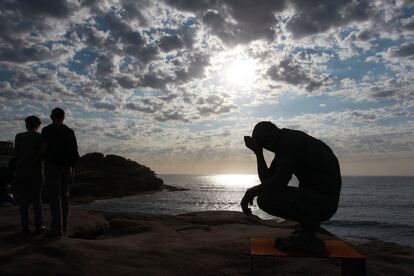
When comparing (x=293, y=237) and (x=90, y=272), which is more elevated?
(x=293, y=237)

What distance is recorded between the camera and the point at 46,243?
19.8 ft

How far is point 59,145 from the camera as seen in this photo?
6.64m

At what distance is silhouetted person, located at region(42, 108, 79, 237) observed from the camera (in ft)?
21.8

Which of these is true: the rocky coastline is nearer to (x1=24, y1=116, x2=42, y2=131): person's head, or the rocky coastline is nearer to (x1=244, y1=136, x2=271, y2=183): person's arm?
(x1=24, y1=116, x2=42, y2=131): person's head

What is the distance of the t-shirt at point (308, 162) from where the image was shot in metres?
4.71

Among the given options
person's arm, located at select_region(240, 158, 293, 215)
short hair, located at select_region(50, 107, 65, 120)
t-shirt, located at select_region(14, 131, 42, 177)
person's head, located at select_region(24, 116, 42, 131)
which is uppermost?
short hair, located at select_region(50, 107, 65, 120)

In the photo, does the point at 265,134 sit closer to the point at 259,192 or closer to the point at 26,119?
the point at 259,192

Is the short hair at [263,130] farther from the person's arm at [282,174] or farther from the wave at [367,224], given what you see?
the wave at [367,224]

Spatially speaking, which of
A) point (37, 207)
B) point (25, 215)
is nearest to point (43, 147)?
point (37, 207)

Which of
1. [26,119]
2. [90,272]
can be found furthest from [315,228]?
[26,119]

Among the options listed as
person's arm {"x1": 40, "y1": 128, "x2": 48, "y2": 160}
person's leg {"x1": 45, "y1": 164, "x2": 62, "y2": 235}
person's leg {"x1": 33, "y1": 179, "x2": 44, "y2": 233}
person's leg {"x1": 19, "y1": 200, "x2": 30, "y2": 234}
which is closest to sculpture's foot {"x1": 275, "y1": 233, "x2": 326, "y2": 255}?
person's leg {"x1": 45, "y1": 164, "x2": 62, "y2": 235}

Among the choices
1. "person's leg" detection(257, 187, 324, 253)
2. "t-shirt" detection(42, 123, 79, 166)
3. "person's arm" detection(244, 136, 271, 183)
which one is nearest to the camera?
"person's leg" detection(257, 187, 324, 253)

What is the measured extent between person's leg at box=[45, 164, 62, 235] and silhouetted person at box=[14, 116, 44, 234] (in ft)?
1.45

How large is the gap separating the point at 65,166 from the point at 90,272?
2.32 m
